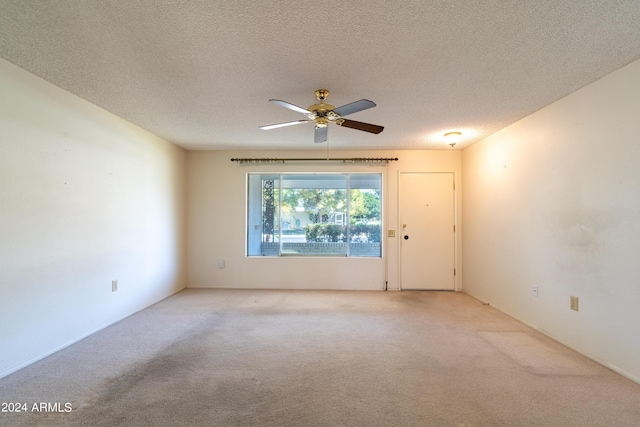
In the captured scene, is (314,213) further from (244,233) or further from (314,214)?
(244,233)

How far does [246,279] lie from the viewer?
4957 millimetres

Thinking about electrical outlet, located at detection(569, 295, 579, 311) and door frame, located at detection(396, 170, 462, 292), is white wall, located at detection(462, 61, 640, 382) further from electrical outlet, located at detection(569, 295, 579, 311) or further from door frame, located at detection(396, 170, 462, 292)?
door frame, located at detection(396, 170, 462, 292)

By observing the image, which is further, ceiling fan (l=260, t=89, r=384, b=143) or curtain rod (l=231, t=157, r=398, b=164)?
curtain rod (l=231, t=157, r=398, b=164)

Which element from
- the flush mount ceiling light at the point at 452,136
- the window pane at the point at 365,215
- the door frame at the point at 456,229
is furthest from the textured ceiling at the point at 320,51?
the window pane at the point at 365,215

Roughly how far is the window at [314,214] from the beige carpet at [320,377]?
5.66ft

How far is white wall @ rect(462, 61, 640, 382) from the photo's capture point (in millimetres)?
2209

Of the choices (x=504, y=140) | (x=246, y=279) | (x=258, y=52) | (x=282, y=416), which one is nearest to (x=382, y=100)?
(x=258, y=52)

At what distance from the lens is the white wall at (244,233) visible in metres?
4.89

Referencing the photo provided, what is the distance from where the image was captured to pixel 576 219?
268cm

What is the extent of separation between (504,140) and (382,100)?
2.01 meters

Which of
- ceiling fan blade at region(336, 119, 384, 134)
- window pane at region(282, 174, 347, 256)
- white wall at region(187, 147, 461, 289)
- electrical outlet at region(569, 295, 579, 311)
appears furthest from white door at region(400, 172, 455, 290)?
ceiling fan blade at region(336, 119, 384, 134)

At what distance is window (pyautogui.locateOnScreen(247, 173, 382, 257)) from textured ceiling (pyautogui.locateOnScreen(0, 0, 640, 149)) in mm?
1978

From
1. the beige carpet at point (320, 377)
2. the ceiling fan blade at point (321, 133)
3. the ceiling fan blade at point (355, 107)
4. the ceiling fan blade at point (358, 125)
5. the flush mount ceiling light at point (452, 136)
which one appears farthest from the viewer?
the flush mount ceiling light at point (452, 136)

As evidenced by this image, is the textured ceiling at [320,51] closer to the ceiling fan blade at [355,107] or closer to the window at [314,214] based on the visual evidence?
the ceiling fan blade at [355,107]
